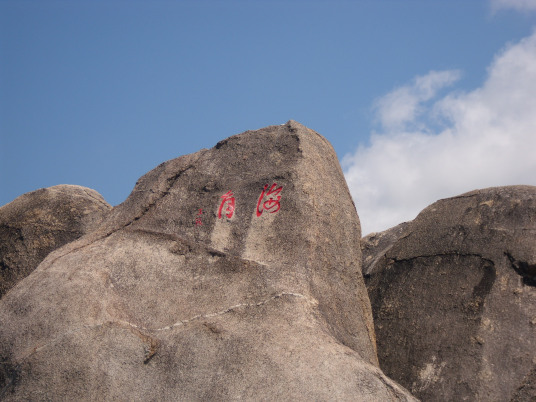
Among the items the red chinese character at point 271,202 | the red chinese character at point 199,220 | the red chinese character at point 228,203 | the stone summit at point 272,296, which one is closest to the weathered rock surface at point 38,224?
the stone summit at point 272,296

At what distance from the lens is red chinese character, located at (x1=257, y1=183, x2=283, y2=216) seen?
6.03 meters

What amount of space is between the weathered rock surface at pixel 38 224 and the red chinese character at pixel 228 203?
2.20m

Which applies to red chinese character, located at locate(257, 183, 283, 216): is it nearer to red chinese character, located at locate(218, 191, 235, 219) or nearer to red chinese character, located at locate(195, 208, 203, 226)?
red chinese character, located at locate(218, 191, 235, 219)

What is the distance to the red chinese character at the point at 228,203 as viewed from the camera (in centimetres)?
616

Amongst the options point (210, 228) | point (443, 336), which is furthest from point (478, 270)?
point (210, 228)

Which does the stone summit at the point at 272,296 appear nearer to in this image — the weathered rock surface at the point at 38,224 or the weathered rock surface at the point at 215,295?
the weathered rock surface at the point at 215,295

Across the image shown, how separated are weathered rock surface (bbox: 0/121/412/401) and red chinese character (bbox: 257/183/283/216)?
0.01 meters

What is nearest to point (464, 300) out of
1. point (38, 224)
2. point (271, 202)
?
point (271, 202)

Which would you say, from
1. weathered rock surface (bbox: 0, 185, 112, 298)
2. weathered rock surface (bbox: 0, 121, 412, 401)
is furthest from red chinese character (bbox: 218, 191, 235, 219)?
weathered rock surface (bbox: 0, 185, 112, 298)

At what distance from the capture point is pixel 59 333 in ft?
16.9

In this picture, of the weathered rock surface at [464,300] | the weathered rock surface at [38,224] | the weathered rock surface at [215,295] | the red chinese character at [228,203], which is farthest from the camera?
the weathered rock surface at [38,224]

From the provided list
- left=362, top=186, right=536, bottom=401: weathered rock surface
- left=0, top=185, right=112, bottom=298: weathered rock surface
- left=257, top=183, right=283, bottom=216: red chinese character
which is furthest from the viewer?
left=0, top=185, right=112, bottom=298: weathered rock surface

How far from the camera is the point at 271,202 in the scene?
19.9 ft

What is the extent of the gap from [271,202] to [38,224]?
11.0ft
